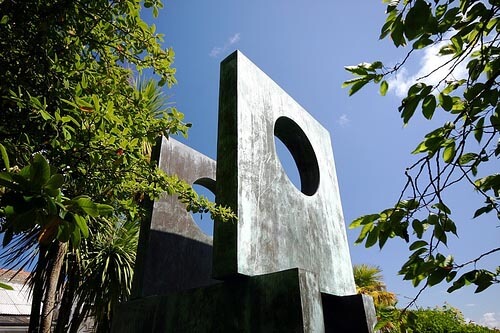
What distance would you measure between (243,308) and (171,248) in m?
1.81

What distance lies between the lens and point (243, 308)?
230 cm

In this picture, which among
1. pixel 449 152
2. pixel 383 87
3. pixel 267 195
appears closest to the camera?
pixel 449 152

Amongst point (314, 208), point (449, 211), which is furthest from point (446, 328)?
point (449, 211)

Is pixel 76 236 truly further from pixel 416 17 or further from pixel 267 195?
pixel 267 195

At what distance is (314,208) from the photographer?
12.1 feet

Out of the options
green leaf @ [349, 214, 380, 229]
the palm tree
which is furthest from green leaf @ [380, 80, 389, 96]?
the palm tree

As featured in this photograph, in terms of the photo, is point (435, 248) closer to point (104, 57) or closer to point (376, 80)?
point (376, 80)

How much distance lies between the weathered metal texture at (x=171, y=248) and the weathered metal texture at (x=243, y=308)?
0.61 meters

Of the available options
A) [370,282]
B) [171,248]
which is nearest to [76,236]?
[171,248]

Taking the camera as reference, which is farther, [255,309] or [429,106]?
[255,309]

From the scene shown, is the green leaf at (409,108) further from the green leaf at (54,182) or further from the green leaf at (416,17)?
the green leaf at (54,182)

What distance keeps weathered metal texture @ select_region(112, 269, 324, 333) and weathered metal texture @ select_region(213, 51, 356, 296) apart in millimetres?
168

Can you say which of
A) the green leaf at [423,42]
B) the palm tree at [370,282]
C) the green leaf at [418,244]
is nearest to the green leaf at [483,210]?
the green leaf at [418,244]

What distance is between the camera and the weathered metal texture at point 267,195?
2.58 meters
